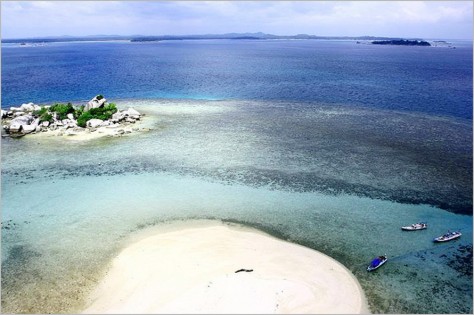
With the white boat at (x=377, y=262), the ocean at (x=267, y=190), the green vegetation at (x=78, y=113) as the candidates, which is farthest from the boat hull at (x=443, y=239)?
the green vegetation at (x=78, y=113)

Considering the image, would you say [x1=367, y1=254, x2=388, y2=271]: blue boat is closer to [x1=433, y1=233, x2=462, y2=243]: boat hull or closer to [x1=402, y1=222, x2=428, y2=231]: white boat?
[x1=402, y1=222, x2=428, y2=231]: white boat

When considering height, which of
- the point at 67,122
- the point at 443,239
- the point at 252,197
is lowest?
the point at 443,239

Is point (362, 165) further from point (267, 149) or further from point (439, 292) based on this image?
point (439, 292)

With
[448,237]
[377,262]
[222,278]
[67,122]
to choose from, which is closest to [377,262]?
[377,262]

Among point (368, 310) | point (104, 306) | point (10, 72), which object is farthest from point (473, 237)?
point (10, 72)

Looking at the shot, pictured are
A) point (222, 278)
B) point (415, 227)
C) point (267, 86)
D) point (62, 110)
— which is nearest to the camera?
point (222, 278)

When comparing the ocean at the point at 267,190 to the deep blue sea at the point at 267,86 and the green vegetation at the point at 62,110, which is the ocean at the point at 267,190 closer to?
the deep blue sea at the point at 267,86

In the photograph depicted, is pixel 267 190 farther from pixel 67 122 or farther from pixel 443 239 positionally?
pixel 67 122
